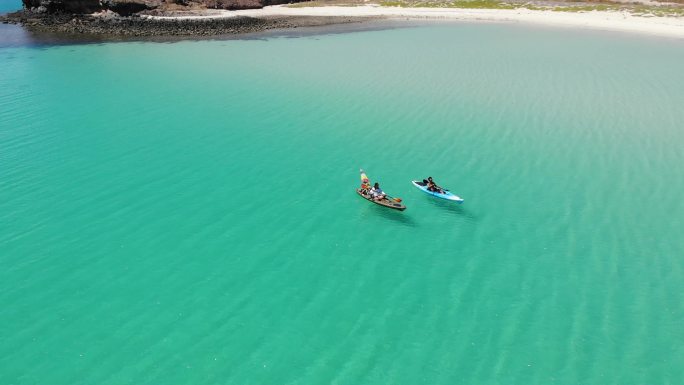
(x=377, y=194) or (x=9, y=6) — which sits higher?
(x=9, y=6)

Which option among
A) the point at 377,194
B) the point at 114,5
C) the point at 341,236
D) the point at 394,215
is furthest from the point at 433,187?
the point at 114,5

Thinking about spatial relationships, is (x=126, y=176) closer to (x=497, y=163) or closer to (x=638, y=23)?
(x=497, y=163)

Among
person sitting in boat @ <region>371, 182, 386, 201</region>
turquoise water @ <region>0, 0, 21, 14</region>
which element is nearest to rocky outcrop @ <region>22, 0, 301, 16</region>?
turquoise water @ <region>0, 0, 21, 14</region>

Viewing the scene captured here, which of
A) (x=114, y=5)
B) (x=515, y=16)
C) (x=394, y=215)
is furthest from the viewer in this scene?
(x=114, y=5)

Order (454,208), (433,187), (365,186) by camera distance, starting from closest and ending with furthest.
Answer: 1. (454,208)
2. (433,187)
3. (365,186)

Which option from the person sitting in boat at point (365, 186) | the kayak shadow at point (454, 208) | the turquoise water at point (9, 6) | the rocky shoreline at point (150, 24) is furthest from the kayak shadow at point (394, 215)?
the turquoise water at point (9, 6)

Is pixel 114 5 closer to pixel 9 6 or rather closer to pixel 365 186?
pixel 9 6

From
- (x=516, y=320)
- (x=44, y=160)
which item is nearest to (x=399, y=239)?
(x=516, y=320)
